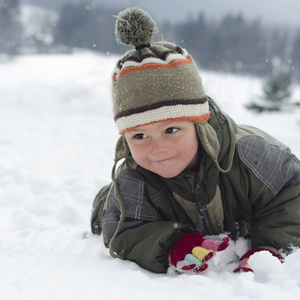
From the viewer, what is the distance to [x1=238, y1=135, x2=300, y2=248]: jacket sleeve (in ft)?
5.01

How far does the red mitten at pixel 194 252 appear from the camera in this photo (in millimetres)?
1396

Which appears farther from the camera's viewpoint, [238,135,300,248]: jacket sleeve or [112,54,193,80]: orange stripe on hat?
[238,135,300,248]: jacket sleeve

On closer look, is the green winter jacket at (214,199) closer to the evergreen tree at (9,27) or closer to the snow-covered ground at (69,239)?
the snow-covered ground at (69,239)

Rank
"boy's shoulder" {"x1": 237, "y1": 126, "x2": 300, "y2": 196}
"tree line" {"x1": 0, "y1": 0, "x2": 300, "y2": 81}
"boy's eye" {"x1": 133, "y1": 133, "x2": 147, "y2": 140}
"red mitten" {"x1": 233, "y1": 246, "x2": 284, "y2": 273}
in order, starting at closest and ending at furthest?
"red mitten" {"x1": 233, "y1": 246, "x2": 284, "y2": 273}, "boy's eye" {"x1": 133, "y1": 133, "x2": 147, "y2": 140}, "boy's shoulder" {"x1": 237, "y1": 126, "x2": 300, "y2": 196}, "tree line" {"x1": 0, "y1": 0, "x2": 300, "y2": 81}

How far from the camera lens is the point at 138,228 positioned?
5.37ft

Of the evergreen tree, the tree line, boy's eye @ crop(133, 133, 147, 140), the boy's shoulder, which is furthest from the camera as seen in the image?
the evergreen tree

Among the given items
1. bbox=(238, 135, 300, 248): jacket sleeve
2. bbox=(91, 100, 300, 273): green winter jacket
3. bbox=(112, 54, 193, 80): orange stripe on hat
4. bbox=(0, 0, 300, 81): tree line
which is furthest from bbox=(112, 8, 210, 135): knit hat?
bbox=(0, 0, 300, 81): tree line

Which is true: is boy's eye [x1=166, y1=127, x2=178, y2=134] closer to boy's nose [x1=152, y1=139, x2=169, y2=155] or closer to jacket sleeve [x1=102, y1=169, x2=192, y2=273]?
boy's nose [x1=152, y1=139, x2=169, y2=155]

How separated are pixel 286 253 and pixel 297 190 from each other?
286mm

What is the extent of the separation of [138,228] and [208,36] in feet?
62.0

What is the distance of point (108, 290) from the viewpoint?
3.50 feet

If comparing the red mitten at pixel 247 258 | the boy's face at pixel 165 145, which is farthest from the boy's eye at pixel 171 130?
the red mitten at pixel 247 258

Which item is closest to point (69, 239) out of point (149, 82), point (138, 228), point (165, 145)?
point (138, 228)

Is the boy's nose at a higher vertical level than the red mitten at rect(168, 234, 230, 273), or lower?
higher
